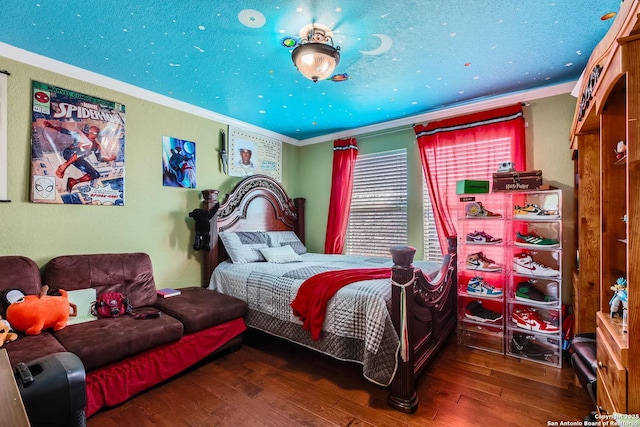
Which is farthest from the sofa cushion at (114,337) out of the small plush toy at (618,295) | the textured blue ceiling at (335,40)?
the small plush toy at (618,295)

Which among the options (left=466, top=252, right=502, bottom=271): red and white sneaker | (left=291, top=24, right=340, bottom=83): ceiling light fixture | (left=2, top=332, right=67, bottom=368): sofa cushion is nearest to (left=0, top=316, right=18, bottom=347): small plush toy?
(left=2, top=332, right=67, bottom=368): sofa cushion

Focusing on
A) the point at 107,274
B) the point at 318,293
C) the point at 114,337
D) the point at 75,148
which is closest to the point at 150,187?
the point at 75,148

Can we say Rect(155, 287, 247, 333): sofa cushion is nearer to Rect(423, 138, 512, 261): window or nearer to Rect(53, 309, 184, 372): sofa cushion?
Rect(53, 309, 184, 372): sofa cushion

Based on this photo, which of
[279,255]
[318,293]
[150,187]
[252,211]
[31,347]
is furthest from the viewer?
[252,211]

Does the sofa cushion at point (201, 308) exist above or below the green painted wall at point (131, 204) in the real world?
below

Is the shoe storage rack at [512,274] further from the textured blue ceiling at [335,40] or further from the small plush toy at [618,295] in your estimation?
the small plush toy at [618,295]

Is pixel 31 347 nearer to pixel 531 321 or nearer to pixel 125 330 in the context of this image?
pixel 125 330

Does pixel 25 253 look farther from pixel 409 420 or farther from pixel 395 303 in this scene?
pixel 409 420

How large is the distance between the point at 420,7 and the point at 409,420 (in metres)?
2.49

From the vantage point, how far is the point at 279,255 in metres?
3.28

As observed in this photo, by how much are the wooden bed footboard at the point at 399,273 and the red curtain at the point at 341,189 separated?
A: 1.78 feet

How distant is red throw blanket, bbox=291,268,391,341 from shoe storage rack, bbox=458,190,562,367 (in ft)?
3.56

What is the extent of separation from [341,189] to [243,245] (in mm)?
1594

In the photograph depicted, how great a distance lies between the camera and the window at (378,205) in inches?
147
